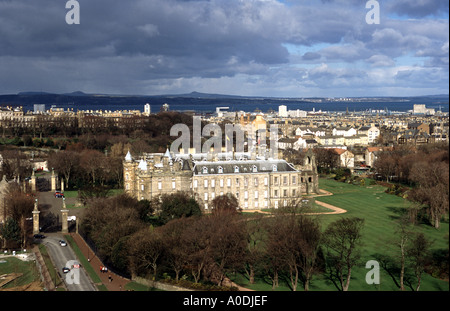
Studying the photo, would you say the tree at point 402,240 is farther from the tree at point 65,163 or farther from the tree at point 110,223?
the tree at point 65,163

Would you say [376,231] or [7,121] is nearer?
[376,231]

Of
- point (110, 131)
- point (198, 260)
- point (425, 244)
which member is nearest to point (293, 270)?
point (198, 260)

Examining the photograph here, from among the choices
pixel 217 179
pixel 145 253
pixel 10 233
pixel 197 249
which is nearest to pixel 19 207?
pixel 10 233

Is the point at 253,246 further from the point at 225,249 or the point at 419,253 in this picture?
the point at 419,253

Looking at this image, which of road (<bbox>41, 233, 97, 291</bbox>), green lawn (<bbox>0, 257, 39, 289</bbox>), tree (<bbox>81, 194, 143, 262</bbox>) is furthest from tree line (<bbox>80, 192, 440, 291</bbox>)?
green lawn (<bbox>0, 257, 39, 289</bbox>)

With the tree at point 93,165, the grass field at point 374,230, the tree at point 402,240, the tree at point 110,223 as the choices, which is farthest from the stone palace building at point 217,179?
the tree at point 93,165

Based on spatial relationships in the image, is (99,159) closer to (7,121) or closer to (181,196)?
(181,196)
